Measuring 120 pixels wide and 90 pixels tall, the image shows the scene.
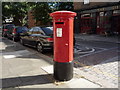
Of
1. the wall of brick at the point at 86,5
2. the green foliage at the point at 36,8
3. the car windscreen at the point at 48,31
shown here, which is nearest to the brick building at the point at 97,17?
the wall of brick at the point at 86,5

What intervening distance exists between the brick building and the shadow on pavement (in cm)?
1421

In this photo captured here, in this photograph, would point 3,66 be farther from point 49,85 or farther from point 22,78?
point 49,85

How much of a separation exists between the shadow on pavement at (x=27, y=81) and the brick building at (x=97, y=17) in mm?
14206

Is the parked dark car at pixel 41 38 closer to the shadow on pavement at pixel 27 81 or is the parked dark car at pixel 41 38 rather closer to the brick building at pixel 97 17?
the shadow on pavement at pixel 27 81

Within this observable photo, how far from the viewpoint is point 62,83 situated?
→ 13.2ft

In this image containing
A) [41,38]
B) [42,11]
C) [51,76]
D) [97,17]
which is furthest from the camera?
[97,17]

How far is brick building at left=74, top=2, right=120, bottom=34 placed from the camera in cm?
1630

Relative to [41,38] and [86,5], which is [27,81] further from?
[86,5]

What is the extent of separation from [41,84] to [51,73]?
879 mm

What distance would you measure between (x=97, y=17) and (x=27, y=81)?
16313 millimetres

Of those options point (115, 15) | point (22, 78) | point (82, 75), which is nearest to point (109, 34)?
point (115, 15)

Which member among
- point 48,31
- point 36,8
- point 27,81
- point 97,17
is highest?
point 36,8

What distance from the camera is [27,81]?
4.20 metres

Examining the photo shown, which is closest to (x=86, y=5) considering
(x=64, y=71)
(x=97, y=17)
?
(x=97, y=17)
